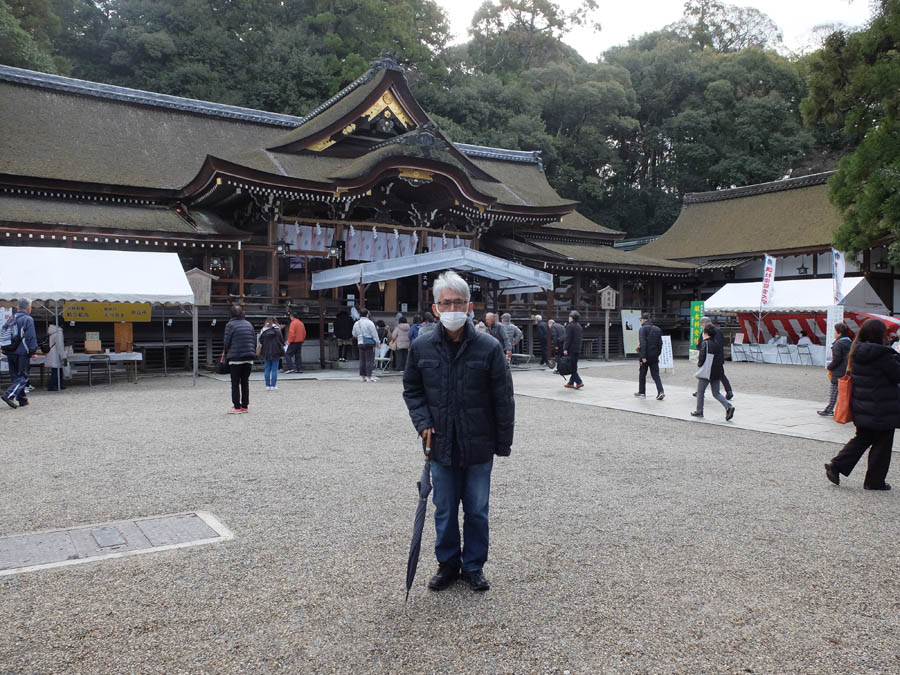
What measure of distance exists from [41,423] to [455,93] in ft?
110

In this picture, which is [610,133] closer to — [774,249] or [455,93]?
[455,93]

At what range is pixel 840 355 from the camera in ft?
26.3

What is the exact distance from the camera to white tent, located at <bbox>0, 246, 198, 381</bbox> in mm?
11352

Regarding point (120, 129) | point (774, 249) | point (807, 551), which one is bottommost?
point (807, 551)

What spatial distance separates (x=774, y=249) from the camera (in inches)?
990

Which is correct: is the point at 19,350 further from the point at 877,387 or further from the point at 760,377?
the point at 760,377

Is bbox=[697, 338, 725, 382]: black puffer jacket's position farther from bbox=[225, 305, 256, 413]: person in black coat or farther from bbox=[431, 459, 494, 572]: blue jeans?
bbox=[431, 459, 494, 572]: blue jeans

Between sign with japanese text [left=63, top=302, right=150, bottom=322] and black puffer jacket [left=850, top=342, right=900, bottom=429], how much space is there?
12.8 meters

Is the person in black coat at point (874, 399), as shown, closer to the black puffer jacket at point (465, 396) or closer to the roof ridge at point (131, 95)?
the black puffer jacket at point (465, 396)

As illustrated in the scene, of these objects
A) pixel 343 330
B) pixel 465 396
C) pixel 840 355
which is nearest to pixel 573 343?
pixel 840 355

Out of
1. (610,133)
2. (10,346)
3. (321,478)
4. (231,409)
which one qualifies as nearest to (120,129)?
(10,346)

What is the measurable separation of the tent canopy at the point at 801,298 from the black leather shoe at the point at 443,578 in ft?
60.9

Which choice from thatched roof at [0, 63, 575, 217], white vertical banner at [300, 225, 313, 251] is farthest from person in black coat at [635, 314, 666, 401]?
white vertical banner at [300, 225, 313, 251]

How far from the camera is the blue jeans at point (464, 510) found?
3330mm
